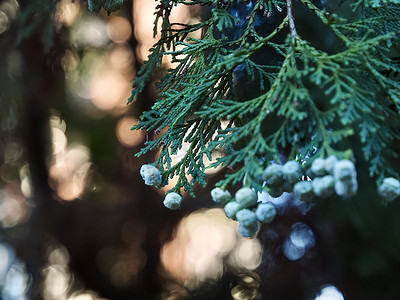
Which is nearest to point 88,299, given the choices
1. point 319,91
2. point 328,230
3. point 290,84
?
point 328,230

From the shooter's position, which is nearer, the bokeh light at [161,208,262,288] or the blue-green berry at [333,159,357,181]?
the blue-green berry at [333,159,357,181]

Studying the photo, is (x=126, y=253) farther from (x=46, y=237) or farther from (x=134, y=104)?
(x=134, y=104)

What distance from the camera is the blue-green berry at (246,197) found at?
27.1 inches

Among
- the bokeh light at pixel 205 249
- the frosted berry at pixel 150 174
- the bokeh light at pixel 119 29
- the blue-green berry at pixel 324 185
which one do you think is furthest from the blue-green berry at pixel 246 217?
the bokeh light at pixel 119 29

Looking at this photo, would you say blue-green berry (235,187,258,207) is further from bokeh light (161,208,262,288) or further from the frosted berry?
bokeh light (161,208,262,288)

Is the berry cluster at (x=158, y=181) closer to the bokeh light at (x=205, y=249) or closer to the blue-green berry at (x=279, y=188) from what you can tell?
the blue-green berry at (x=279, y=188)

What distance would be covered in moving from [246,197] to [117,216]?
2549 millimetres

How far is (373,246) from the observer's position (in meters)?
2.22

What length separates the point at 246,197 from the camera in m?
0.69

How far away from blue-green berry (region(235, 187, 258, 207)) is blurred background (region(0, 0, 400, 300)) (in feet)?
4.96

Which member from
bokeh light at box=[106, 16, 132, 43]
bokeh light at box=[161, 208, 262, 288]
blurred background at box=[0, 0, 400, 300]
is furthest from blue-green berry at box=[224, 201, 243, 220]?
bokeh light at box=[106, 16, 132, 43]

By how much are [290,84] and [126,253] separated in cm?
267

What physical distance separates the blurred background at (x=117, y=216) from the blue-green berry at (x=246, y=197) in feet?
4.96

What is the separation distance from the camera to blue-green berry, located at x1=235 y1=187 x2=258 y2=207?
688 mm
